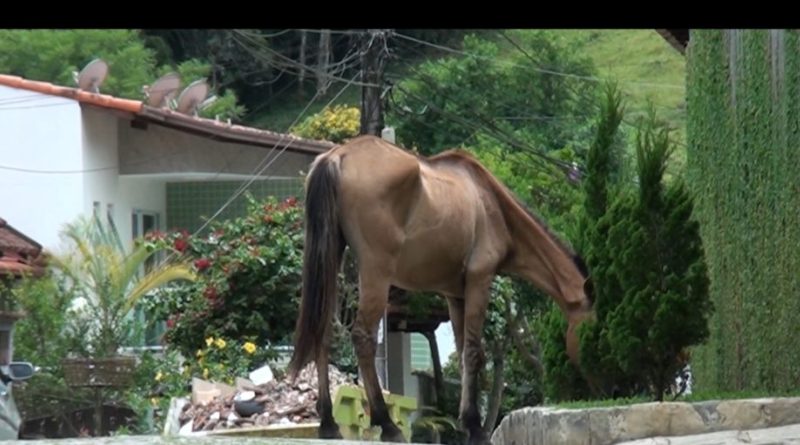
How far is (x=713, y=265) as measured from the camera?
53.2 feet

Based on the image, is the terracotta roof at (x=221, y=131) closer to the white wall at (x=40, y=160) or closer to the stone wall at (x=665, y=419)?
the white wall at (x=40, y=160)

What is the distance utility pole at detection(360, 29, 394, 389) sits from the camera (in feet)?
80.9

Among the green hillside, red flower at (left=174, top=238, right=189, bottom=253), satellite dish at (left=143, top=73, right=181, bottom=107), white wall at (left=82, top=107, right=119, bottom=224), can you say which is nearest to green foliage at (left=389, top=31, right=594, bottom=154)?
satellite dish at (left=143, top=73, right=181, bottom=107)

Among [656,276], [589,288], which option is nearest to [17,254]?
[589,288]

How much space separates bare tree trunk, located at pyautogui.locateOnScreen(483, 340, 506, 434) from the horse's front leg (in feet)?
47.8

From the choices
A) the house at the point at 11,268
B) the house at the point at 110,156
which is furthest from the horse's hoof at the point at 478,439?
the house at the point at 110,156

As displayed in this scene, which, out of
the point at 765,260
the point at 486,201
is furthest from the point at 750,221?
the point at 486,201

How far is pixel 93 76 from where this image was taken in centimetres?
3359

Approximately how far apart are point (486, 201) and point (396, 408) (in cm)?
380

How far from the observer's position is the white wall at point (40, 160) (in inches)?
1293

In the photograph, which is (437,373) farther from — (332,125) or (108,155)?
(332,125)

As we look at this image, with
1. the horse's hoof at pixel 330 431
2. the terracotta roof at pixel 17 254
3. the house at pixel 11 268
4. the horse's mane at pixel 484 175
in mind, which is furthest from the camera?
the terracotta roof at pixel 17 254

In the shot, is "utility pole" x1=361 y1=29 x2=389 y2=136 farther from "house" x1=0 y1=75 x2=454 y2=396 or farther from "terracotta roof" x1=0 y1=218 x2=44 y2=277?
"house" x1=0 y1=75 x2=454 y2=396
